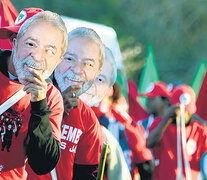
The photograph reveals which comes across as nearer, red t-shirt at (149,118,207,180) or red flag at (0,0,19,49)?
red flag at (0,0,19,49)

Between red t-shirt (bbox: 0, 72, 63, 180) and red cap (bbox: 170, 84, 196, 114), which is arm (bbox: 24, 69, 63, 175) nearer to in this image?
red t-shirt (bbox: 0, 72, 63, 180)

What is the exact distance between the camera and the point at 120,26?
23.0 meters

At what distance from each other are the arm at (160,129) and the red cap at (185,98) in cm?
14

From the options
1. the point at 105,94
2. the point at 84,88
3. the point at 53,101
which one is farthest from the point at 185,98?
the point at 53,101

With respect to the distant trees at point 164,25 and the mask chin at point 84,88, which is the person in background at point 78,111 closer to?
the mask chin at point 84,88

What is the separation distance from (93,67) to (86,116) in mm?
311

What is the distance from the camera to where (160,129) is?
6496 mm

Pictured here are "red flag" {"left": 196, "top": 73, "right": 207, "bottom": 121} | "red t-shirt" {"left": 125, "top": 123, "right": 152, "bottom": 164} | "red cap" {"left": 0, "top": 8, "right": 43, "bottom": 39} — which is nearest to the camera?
"red cap" {"left": 0, "top": 8, "right": 43, "bottom": 39}

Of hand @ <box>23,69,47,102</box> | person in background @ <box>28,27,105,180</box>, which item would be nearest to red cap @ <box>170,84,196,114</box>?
person in background @ <box>28,27,105,180</box>

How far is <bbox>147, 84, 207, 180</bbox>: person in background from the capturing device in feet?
21.1

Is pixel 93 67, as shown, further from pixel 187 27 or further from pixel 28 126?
pixel 187 27

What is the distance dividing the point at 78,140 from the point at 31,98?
794 millimetres

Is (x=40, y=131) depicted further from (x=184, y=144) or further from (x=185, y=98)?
(x=185, y=98)

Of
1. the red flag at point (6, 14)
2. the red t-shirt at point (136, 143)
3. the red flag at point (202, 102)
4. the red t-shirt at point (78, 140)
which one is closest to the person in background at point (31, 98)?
the red t-shirt at point (78, 140)
